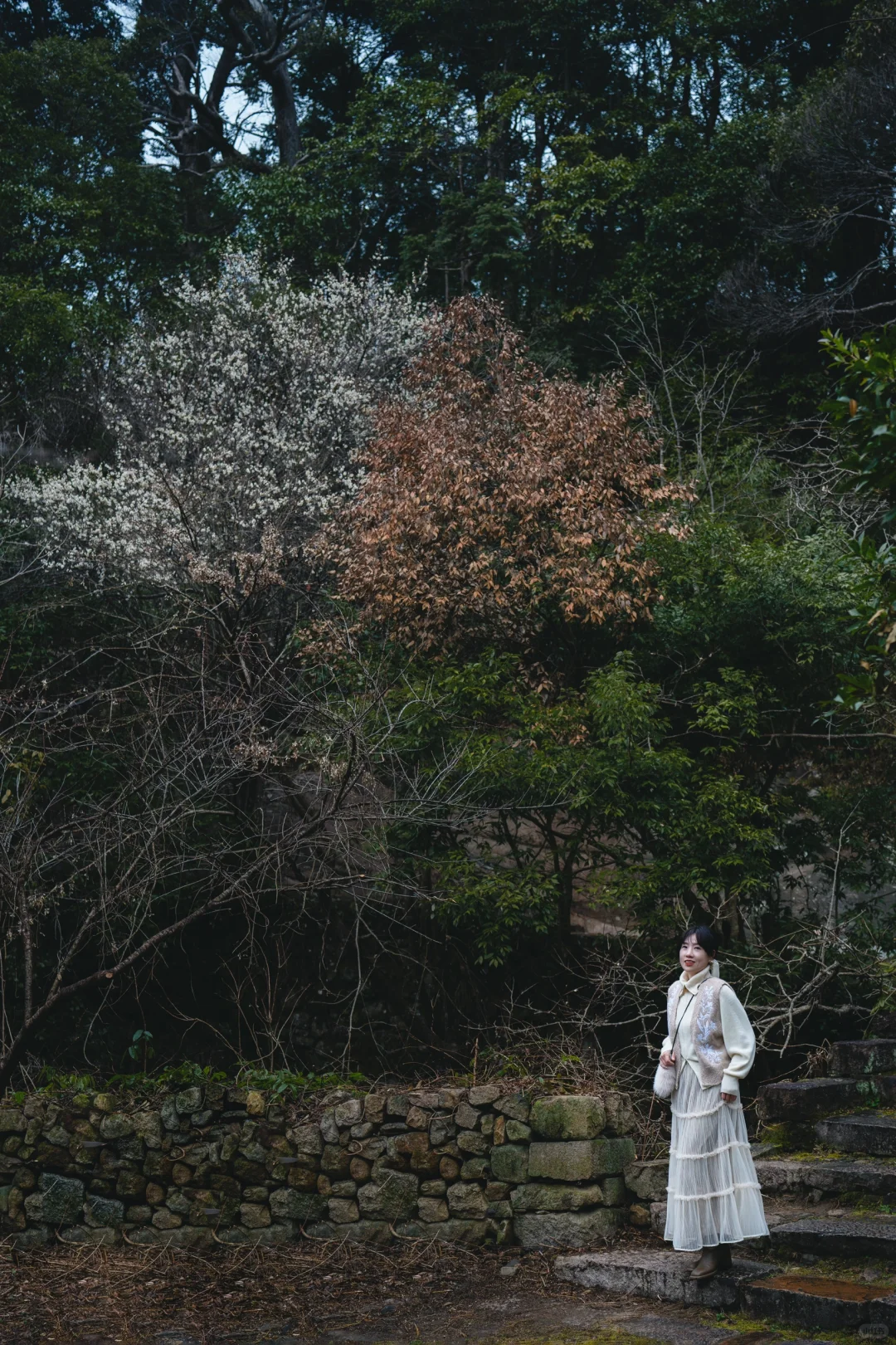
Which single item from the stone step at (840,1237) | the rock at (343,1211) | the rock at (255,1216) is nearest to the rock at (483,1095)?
the rock at (343,1211)

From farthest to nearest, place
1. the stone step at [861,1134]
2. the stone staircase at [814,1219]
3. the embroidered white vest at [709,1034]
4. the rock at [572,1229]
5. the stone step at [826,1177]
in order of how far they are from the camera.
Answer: the rock at [572,1229] < the stone step at [861,1134] < the stone step at [826,1177] < the embroidered white vest at [709,1034] < the stone staircase at [814,1219]

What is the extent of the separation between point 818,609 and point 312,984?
571cm

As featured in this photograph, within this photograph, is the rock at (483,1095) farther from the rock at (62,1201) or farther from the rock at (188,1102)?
the rock at (62,1201)

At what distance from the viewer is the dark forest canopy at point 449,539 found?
889cm

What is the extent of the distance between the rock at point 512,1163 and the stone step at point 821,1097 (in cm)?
139

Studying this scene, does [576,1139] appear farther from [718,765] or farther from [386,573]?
[386,573]

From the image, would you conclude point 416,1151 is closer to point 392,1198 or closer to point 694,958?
point 392,1198

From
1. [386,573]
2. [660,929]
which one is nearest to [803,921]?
[660,929]

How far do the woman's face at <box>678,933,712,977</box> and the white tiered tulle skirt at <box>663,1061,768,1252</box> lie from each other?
1.51 ft

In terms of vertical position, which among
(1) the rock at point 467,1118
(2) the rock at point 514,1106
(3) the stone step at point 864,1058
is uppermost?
(3) the stone step at point 864,1058

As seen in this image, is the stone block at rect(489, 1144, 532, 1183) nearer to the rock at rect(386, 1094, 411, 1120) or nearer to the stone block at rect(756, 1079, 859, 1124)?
the rock at rect(386, 1094, 411, 1120)

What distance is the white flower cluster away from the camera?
1258 cm

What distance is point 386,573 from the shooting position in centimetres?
1016

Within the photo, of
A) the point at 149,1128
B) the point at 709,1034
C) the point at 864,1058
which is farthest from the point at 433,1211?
the point at 864,1058
